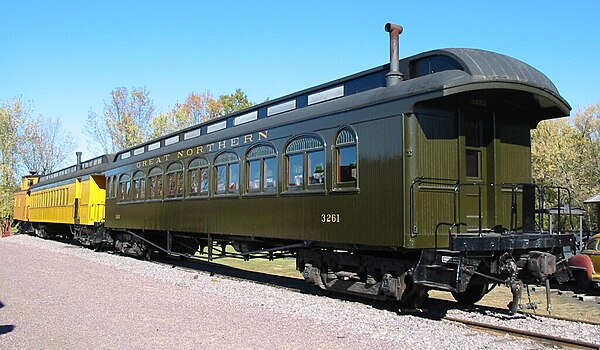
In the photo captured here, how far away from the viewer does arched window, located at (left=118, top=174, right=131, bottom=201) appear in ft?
64.0

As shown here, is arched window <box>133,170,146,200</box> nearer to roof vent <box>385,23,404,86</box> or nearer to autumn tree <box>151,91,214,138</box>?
roof vent <box>385,23,404,86</box>

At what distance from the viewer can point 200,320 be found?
27.1 feet

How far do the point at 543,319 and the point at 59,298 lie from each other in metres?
8.23

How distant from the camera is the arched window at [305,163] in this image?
33.3 ft

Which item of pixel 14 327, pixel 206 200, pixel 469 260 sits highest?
pixel 206 200

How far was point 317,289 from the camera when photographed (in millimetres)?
11133

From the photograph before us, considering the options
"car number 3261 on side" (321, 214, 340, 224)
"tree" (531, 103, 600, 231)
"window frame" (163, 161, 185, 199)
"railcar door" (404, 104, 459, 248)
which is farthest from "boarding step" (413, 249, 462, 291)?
"tree" (531, 103, 600, 231)

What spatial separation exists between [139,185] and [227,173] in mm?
6355

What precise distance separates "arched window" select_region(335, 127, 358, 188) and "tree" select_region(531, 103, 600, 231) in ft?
108

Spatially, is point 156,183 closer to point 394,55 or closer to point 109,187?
point 109,187

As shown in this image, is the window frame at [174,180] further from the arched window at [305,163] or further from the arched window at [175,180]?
the arched window at [305,163]

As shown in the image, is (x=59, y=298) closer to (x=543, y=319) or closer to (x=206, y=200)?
(x=206, y=200)

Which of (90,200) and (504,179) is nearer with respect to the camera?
(504,179)

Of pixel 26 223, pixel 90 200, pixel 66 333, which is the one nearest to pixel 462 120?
pixel 66 333
